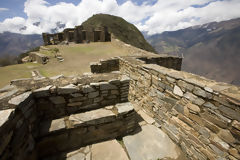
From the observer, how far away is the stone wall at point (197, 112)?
2061mm

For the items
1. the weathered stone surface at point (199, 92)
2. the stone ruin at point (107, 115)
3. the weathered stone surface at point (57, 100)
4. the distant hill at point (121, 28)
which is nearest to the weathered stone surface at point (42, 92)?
the stone ruin at point (107, 115)

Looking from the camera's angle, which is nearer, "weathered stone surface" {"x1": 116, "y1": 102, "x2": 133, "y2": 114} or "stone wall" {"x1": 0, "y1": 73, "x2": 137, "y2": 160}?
"stone wall" {"x1": 0, "y1": 73, "x2": 137, "y2": 160}

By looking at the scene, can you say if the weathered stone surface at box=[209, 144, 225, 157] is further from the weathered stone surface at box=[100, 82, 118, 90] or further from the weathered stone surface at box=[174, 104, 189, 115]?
the weathered stone surface at box=[100, 82, 118, 90]

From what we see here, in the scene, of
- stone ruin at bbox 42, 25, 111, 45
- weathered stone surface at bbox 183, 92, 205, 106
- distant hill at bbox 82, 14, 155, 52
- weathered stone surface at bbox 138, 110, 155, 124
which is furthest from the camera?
distant hill at bbox 82, 14, 155, 52

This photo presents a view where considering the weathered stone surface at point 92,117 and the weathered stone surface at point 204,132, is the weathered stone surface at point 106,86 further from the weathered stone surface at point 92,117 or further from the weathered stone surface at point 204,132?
the weathered stone surface at point 204,132

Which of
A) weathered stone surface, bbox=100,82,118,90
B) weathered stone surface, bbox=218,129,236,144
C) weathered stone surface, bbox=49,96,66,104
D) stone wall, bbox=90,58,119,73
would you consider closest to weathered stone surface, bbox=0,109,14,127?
weathered stone surface, bbox=49,96,66,104

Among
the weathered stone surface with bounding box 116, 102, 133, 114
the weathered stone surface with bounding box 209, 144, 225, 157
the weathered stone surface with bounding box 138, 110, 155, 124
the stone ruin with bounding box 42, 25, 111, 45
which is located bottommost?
the weathered stone surface with bounding box 138, 110, 155, 124

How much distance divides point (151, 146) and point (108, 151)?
1123 mm

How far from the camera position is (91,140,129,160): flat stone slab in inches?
106

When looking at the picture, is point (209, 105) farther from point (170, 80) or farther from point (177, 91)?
point (170, 80)

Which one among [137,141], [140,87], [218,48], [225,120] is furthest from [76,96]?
[218,48]

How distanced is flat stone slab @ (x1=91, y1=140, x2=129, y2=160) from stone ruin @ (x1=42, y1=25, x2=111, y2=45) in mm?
21140

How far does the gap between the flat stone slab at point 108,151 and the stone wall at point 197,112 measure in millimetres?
1548

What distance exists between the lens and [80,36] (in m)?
23.9
